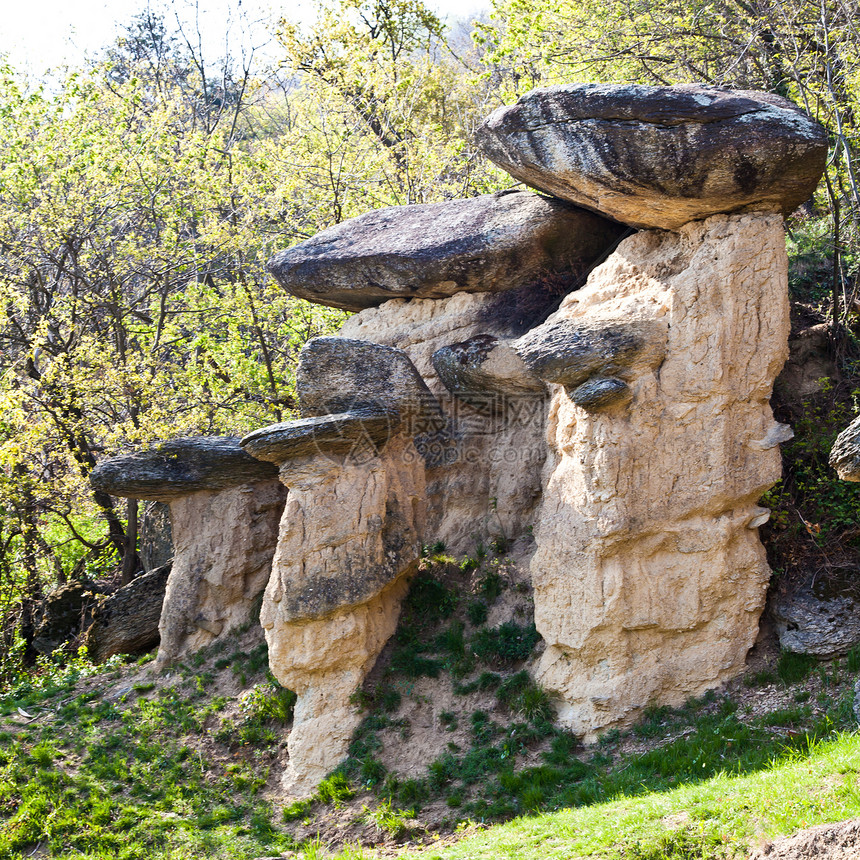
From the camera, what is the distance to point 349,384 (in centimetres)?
1139

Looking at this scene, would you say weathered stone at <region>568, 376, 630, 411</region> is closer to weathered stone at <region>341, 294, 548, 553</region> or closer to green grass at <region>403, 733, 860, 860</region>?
weathered stone at <region>341, 294, 548, 553</region>

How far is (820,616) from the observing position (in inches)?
367

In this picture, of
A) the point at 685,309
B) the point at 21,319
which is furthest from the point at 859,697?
the point at 21,319

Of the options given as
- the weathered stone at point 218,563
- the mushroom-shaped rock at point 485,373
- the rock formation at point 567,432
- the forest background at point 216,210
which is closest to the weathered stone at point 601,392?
the rock formation at point 567,432

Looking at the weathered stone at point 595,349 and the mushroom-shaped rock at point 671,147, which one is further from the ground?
the mushroom-shaped rock at point 671,147

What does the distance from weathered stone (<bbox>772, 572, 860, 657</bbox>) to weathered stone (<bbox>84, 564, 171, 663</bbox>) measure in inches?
336

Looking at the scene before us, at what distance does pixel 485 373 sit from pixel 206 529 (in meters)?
4.36

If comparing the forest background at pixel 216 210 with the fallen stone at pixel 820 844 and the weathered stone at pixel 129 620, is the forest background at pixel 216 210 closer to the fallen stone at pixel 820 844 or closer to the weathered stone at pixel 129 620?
the weathered stone at pixel 129 620

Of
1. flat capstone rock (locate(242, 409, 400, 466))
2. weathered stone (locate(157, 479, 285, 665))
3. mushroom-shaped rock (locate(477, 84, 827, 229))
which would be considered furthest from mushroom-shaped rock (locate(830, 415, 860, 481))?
weathered stone (locate(157, 479, 285, 665))

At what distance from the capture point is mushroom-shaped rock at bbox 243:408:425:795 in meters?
10.7

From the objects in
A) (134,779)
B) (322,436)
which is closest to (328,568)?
(322,436)

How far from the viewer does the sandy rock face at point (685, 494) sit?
9570 millimetres

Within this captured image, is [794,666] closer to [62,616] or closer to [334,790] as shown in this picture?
[334,790]

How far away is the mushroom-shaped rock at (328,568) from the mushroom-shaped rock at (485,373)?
3.82 ft
